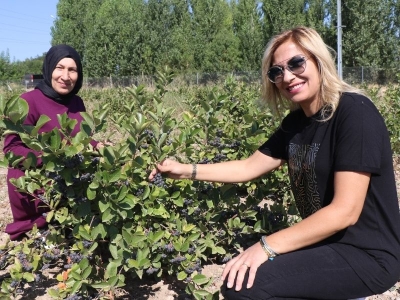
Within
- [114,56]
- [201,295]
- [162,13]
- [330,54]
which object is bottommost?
[201,295]

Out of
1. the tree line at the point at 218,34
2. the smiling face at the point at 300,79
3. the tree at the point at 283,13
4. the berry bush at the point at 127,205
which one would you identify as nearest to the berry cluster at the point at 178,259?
the berry bush at the point at 127,205

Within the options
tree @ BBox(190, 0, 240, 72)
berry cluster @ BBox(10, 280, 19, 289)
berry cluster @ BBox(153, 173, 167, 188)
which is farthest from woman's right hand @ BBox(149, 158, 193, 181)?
tree @ BBox(190, 0, 240, 72)

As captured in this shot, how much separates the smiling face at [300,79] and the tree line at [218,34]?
2227cm

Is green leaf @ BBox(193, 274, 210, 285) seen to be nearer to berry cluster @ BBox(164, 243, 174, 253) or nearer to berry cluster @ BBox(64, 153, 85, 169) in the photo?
berry cluster @ BBox(164, 243, 174, 253)

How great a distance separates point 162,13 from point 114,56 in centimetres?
420

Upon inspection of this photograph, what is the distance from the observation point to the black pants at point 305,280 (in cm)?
154

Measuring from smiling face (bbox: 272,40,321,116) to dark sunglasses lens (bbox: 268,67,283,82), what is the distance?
21 millimetres

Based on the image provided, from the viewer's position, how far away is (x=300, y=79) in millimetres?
1726

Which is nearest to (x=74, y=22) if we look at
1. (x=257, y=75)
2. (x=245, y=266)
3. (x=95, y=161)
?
(x=257, y=75)

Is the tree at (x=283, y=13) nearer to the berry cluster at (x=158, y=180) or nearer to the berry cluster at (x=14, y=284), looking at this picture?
the berry cluster at (x=158, y=180)

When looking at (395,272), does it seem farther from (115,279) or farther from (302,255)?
(115,279)

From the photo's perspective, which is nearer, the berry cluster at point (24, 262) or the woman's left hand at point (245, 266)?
the woman's left hand at point (245, 266)

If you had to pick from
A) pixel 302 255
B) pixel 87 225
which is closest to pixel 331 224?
pixel 302 255

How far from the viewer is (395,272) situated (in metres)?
1.63
